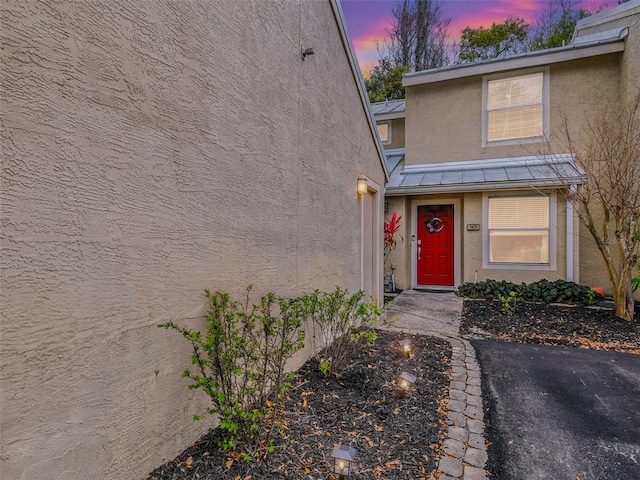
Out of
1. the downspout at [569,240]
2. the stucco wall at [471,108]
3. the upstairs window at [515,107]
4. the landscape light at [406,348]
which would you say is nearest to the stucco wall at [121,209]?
the landscape light at [406,348]

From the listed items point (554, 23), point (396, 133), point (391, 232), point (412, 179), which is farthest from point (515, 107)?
point (554, 23)

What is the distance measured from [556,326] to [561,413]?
3.47 meters

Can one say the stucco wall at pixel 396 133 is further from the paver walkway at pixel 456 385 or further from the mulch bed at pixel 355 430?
the mulch bed at pixel 355 430

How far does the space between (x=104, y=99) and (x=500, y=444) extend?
3.80 metres

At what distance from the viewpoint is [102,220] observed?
1877mm

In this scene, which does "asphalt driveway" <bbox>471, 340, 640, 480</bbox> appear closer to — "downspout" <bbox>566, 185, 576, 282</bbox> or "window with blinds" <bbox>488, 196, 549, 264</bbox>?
"downspout" <bbox>566, 185, 576, 282</bbox>

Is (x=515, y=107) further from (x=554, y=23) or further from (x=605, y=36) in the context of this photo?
(x=554, y=23)

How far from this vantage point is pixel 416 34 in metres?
20.7

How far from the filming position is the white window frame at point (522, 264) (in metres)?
8.38

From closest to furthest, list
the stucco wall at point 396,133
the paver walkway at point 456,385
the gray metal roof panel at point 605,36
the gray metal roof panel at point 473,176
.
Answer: the paver walkway at point 456,385 < the gray metal roof panel at point 605,36 < the gray metal roof panel at point 473,176 < the stucco wall at point 396,133

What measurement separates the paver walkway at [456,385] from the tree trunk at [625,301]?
111 inches

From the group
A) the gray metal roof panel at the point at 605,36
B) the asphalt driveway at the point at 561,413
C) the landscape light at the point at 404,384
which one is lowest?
the asphalt driveway at the point at 561,413

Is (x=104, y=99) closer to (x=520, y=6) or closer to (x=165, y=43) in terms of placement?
(x=165, y=43)

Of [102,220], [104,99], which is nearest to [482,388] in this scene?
[102,220]
